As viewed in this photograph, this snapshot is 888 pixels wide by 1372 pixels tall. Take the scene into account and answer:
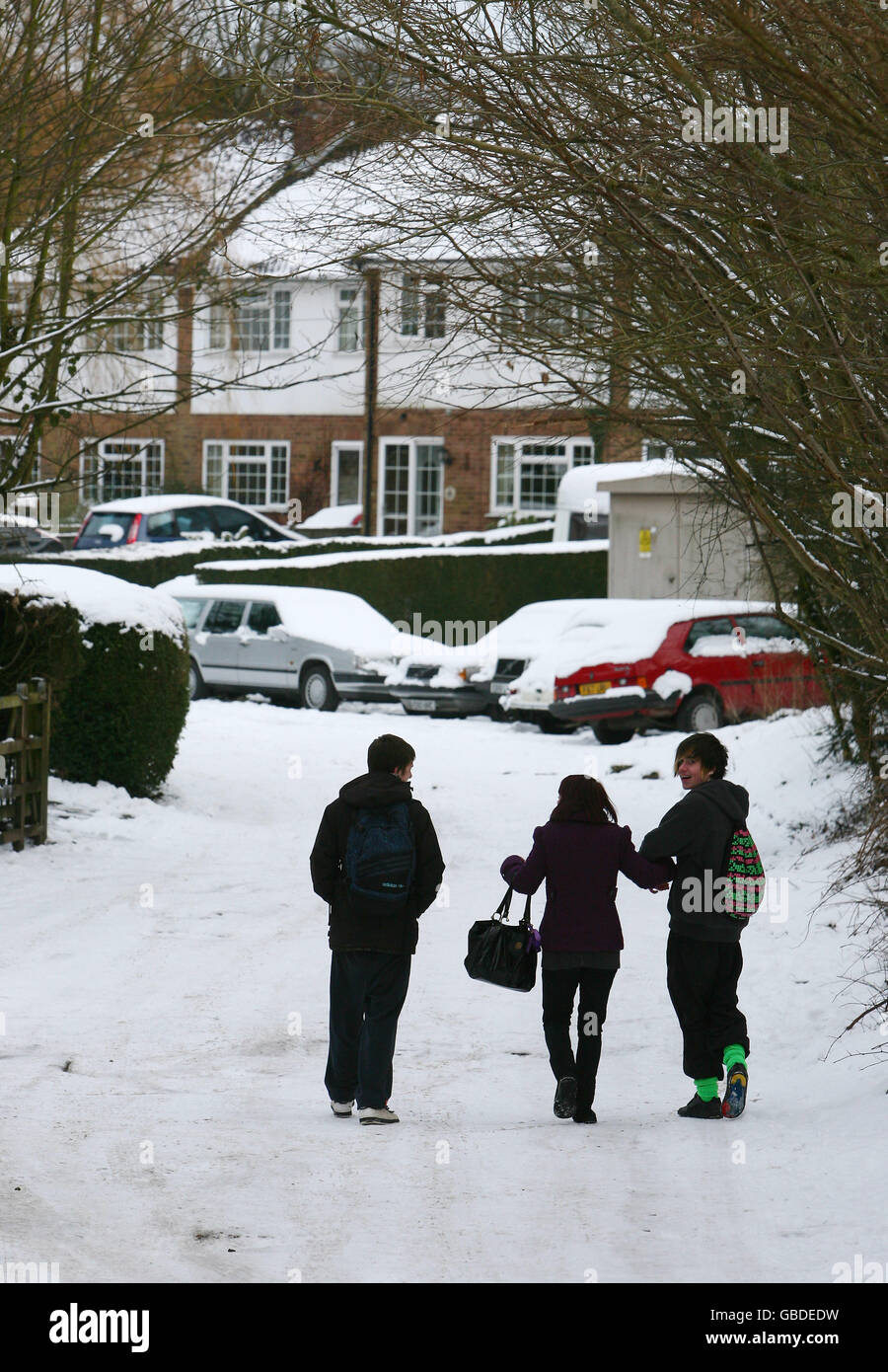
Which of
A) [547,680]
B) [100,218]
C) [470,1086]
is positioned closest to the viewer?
[470,1086]

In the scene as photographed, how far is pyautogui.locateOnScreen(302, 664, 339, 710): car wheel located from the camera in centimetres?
2353

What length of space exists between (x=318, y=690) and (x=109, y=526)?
1097cm

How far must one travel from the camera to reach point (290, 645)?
2377 centimetres

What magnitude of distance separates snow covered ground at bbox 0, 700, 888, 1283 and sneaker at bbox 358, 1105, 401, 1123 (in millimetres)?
75

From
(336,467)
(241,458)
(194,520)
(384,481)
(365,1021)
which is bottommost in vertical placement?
(365,1021)

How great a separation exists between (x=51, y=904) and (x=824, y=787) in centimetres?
617

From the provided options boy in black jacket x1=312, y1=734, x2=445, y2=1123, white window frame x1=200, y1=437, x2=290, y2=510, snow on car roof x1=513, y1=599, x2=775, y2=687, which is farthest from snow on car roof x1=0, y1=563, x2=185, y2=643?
white window frame x1=200, y1=437, x2=290, y2=510

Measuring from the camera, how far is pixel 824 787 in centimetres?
1396

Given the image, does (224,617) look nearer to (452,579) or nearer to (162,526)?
(452,579)

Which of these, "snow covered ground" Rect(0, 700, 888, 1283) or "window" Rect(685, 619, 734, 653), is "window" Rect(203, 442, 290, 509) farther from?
"snow covered ground" Rect(0, 700, 888, 1283)

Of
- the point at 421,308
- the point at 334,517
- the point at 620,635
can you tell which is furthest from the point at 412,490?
the point at 421,308

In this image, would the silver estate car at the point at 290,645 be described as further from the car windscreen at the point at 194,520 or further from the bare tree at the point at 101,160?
the bare tree at the point at 101,160

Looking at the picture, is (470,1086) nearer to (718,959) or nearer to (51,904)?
(718,959)

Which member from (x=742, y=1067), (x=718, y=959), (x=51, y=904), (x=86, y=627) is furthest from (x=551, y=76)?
(x=86, y=627)
